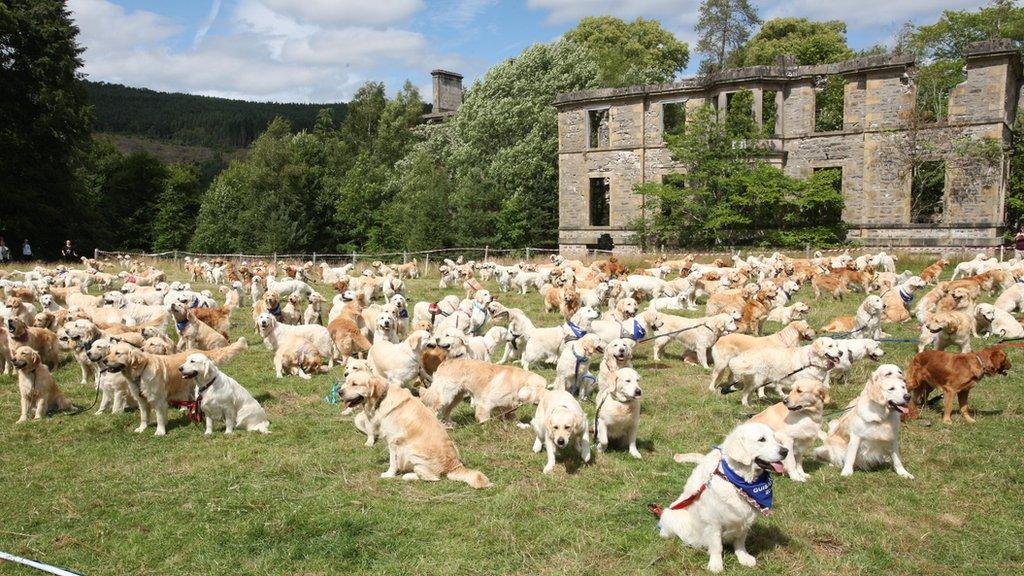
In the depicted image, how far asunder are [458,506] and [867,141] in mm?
32335

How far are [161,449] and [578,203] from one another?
33911 mm

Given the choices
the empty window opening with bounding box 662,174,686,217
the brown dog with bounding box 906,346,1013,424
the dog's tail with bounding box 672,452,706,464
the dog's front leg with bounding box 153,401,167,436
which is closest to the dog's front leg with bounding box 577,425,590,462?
the dog's tail with bounding box 672,452,706,464

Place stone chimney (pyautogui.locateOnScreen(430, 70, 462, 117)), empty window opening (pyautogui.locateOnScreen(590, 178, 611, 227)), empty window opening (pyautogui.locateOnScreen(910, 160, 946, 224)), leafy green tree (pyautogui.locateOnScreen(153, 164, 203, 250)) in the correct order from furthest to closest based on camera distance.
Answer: leafy green tree (pyautogui.locateOnScreen(153, 164, 203, 250)), stone chimney (pyautogui.locateOnScreen(430, 70, 462, 117)), empty window opening (pyautogui.locateOnScreen(590, 178, 611, 227)), empty window opening (pyautogui.locateOnScreen(910, 160, 946, 224))

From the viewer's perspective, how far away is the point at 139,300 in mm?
15094

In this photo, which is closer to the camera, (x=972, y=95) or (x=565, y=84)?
(x=972, y=95)

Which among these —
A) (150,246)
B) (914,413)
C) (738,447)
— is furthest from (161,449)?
(150,246)

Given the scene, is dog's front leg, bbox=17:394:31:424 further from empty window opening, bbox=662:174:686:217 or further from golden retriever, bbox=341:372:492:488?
empty window opening, bbox=662:174:686:217

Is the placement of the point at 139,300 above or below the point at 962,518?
above

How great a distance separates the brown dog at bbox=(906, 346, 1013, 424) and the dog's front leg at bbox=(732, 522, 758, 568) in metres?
4.32

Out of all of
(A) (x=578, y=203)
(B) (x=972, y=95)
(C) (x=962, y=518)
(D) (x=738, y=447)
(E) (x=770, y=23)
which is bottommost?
(C) (x=962, y=518)

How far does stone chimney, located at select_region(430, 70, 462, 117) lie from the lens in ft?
193

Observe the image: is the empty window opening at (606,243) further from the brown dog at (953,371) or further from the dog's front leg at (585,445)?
the dog's front leg at (585,445)

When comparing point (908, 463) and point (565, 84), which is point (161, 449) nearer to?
point (908, 463)

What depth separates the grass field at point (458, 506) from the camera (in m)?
5.05
